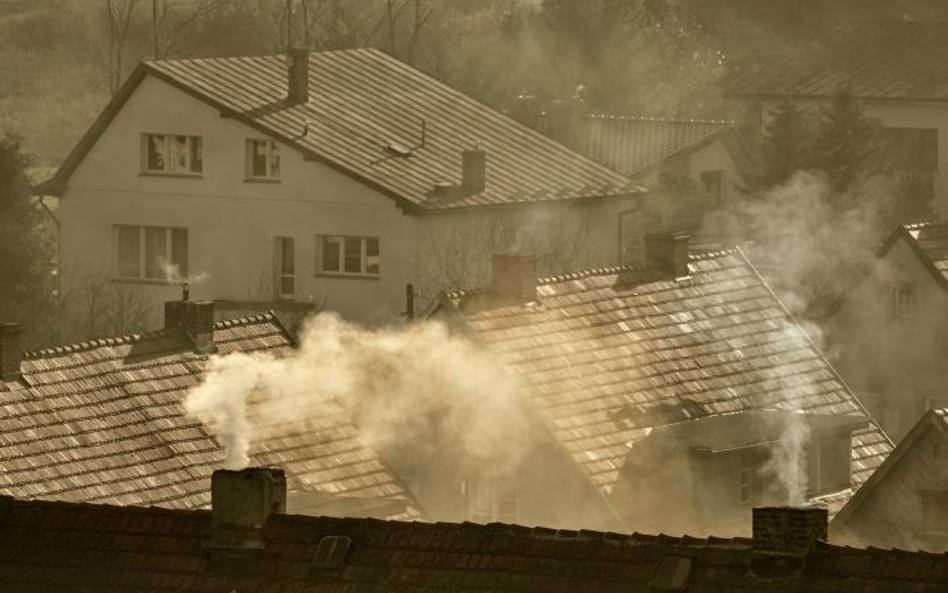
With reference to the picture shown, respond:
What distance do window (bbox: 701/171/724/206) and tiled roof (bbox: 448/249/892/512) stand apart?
30471 millimetres

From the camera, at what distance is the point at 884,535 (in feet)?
134

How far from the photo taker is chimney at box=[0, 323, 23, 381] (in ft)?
127

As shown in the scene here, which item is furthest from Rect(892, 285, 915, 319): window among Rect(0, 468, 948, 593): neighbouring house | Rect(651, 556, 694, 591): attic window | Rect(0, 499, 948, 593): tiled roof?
Rect(651, 556, 694, 591): attic window

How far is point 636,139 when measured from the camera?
81000mm

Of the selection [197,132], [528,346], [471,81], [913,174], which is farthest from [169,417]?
[471,81]

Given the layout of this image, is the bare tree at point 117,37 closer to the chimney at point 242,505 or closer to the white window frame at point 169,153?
the white window frame at point 169,153

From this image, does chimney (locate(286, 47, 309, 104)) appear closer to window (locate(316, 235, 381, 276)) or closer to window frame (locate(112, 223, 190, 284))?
window (locate(316, 235, 381, 276))

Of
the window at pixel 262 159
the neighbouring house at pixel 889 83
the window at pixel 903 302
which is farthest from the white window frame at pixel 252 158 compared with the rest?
the neighbouring house at pixel 889 83

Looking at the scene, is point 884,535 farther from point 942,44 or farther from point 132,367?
point 942,44

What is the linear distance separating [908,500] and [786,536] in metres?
15.7

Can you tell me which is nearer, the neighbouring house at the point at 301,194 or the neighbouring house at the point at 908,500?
the neighbouring house at the point at 908,500

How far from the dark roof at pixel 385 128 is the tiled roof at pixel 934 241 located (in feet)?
45.2

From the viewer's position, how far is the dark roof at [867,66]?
8525 centimetres

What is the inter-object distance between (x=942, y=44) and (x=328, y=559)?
63.3 metres
